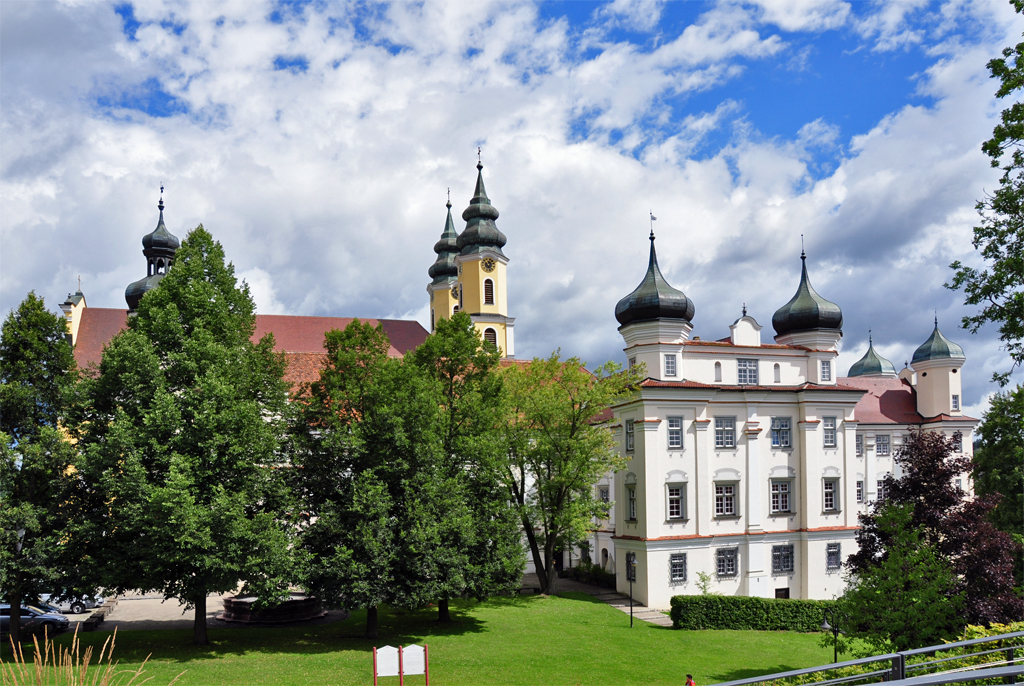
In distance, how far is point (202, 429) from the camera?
21938 millimetres

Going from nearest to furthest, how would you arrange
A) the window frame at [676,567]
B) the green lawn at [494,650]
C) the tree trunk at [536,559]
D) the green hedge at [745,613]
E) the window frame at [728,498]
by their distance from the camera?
the green lawn at [494,650] < the green hedge at [745,613] < the tree trunk at [536,559] < the window frame at [676,567] < the window frame at [728,498]

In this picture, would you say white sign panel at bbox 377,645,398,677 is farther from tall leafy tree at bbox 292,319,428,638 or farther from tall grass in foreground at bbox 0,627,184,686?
tall leafy tree at bbox 292,319,428,638

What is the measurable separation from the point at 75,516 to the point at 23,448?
259cm

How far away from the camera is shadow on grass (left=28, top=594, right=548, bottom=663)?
22344 mm

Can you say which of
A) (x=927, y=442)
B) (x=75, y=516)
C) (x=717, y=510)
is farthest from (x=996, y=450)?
(x=75, y=516)

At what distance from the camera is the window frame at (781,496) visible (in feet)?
128

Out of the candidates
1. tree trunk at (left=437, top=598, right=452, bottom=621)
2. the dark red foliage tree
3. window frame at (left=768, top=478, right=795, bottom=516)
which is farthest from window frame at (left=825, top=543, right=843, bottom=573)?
tree trunk at (left=437, top=598, right=452, bottom=621)

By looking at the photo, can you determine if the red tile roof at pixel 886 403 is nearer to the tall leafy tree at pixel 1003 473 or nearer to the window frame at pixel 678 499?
the tall leafy tree at pixel 1003 473

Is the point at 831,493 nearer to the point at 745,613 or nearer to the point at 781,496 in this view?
the point at 781,496

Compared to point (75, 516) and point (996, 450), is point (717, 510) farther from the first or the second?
point (75, 516)

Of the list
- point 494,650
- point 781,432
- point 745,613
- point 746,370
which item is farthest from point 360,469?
point 781,432

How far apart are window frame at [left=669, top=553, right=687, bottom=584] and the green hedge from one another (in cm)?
378

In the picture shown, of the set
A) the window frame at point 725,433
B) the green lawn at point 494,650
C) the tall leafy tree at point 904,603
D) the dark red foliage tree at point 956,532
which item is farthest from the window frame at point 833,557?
the tall leafy tree at point 904,603

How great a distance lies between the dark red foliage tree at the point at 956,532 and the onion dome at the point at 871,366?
42838 millimetres
